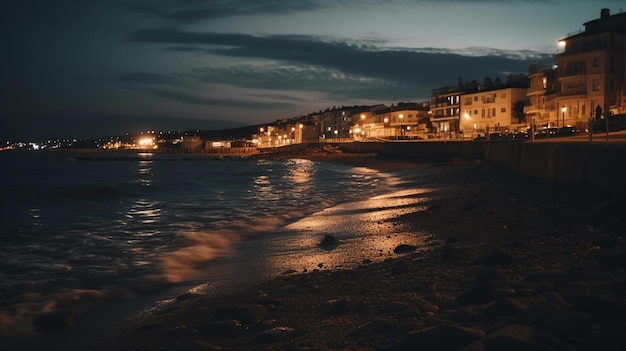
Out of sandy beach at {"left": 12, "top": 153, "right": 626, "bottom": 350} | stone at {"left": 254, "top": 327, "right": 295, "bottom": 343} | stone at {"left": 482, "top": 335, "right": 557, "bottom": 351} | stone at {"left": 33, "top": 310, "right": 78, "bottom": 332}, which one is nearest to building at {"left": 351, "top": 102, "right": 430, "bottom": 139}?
sandy beach at {"left": 12, "top": 153, "right": 626, "bottom": 350}

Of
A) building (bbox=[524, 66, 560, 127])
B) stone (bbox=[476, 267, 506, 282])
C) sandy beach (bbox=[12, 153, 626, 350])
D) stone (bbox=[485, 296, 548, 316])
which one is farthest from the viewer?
building (bbox=[524, 66, 560, 127])

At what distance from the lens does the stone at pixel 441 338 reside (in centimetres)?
375

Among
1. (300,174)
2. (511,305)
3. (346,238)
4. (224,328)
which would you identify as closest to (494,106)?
(300,174)

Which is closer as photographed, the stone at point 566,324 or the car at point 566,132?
the stone at point 566,324

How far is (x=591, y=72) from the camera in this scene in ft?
164

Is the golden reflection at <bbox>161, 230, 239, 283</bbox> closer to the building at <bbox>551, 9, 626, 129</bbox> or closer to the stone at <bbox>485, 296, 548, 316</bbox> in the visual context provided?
the stone at <bbox>485, 296, 548, 316</bbox>

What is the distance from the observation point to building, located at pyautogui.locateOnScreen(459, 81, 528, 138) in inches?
2606

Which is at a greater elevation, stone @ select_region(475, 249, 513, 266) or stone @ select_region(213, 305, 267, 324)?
stone @ select_region(475, 249, 513, 266)

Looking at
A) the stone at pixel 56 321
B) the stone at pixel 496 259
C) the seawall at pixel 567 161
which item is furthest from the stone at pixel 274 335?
the seawall at pixel 567 161

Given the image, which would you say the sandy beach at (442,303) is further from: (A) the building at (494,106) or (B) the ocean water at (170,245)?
(A) the building at (494,106)

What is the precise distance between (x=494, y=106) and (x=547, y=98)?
1266 cm

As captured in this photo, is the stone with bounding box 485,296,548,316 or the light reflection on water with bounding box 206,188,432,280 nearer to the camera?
the stone with bounding box 485,296,548,316

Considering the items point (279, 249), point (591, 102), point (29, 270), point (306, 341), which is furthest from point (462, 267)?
point (591, 102)

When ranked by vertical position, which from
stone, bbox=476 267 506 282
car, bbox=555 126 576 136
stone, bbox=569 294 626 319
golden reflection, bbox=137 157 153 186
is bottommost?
golden reflection, bbox=137 157 153 186
